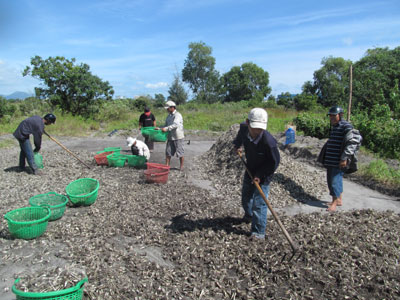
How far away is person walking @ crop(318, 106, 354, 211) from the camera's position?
4571mm

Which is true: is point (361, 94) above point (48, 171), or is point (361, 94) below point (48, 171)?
above

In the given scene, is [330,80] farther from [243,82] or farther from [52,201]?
[52,201]

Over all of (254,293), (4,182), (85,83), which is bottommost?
(254,293)

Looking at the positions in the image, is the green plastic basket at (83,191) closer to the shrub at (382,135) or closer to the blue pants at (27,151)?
the blue pants at (27,151)

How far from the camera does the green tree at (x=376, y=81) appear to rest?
1860 centimetres

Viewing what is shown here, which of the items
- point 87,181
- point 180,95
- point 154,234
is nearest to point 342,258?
point 154,234

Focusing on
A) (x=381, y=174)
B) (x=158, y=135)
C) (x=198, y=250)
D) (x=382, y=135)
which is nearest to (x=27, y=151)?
(x=158, y=135)

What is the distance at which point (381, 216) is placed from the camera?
4.45 metres

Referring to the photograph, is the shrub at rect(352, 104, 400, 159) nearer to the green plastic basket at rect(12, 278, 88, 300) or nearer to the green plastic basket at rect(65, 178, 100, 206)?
the green plastic basket at rect(65, 178, 100, 206)

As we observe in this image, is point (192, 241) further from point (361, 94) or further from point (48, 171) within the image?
point (361, 94)

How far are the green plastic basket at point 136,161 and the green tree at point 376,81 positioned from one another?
11581 millimetres

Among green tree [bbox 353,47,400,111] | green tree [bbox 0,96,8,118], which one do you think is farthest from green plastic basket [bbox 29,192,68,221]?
green tree [bbox 0,96,8,118]

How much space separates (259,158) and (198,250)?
1.38 metres

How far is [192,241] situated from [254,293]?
1122mm
